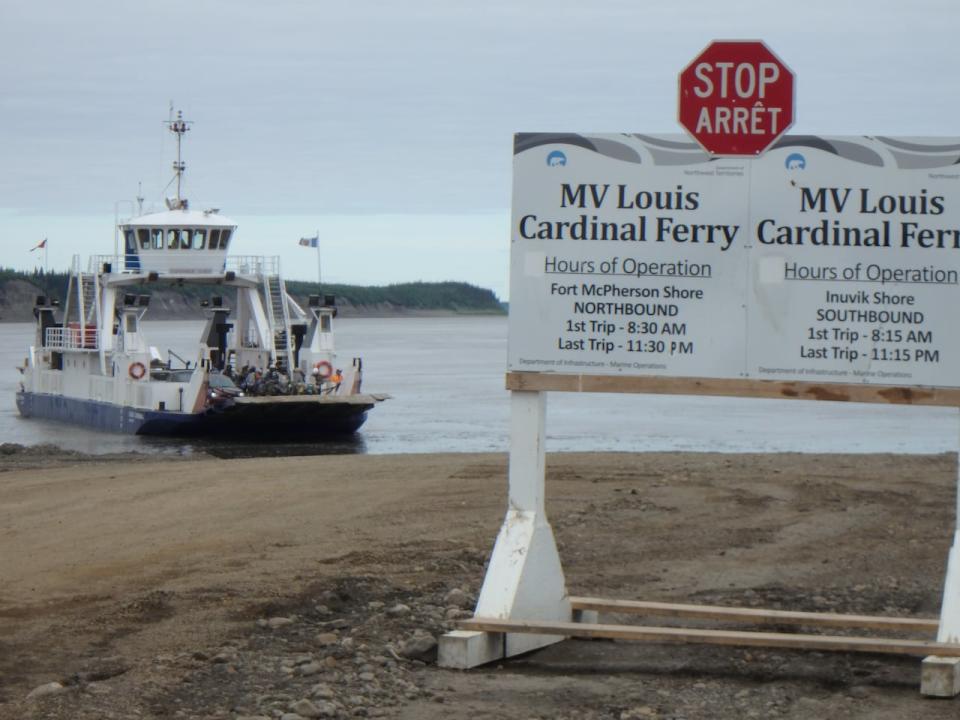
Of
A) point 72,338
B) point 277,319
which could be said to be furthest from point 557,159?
point 72,338

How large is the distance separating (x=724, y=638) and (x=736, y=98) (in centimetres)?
249

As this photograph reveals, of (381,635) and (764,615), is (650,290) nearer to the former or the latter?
(764,615)

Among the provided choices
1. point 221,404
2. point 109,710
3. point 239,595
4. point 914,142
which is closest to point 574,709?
point 109,710

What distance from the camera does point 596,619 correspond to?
26.4 ft

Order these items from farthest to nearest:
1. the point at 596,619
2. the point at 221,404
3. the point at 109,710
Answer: the point at 221,404, the point at 596,619, the point at 109,710

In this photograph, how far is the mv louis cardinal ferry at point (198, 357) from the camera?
105 ft

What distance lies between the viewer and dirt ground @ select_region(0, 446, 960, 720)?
6.50m

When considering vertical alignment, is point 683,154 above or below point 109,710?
above

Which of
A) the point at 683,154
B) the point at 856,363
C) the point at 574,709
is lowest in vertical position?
the point at 574,709

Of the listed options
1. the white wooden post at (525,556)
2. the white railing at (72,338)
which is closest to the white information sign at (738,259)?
the white wooden post at (525,556)

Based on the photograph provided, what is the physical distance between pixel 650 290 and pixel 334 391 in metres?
26.0

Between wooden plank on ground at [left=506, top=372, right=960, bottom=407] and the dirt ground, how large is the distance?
122cm

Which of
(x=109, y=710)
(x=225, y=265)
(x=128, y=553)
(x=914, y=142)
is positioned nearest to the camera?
(x=109, y=710)

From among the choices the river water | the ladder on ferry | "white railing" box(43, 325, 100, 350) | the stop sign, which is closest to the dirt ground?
the stop sign
